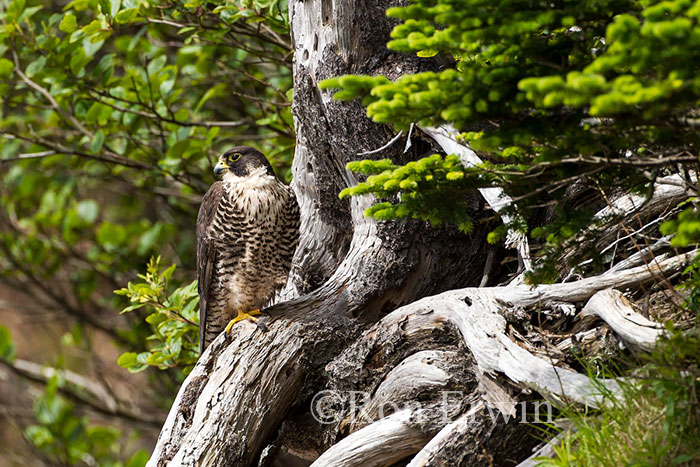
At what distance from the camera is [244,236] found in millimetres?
4242

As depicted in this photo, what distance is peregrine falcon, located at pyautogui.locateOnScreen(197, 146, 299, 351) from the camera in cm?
420

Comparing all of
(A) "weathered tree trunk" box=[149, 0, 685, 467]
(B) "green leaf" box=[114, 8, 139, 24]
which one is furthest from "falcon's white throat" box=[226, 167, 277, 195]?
(B) "green leaf" box=[114, 8, 139, 24]

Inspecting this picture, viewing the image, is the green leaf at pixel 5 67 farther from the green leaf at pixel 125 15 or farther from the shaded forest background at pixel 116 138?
the green leaf at pixel 125 15

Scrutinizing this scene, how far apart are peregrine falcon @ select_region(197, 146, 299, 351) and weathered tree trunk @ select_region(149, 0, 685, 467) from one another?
270 mm

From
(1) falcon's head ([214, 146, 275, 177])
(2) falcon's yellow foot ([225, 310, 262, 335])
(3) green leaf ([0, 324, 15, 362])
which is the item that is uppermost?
(1) falcon's head ([214, 146, 275, 177])

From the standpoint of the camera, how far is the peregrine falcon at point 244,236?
420 cm

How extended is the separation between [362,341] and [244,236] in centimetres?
98

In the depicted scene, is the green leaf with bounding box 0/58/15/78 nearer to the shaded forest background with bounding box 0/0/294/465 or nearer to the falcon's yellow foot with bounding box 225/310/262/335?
the shaded forest background with bounding box 0/0/294/465

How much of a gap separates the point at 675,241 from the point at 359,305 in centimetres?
216

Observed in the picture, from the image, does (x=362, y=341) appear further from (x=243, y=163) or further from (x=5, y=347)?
(x=5, y=347)

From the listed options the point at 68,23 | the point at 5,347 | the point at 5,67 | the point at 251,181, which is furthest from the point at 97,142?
the point at 5,347

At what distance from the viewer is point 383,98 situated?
214 cm

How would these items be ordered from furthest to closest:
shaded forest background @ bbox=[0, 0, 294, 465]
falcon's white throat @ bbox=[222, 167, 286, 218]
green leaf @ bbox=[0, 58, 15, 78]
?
1. shaded forest background @ bbox=[0, 0, 294, 465]
2. green leaf @ bbox=[0, 58, 15, 78]
3. falcon's white throat @ bbox=[222, 167, 286, 218]

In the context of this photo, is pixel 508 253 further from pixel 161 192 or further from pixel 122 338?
pixel 122 338
